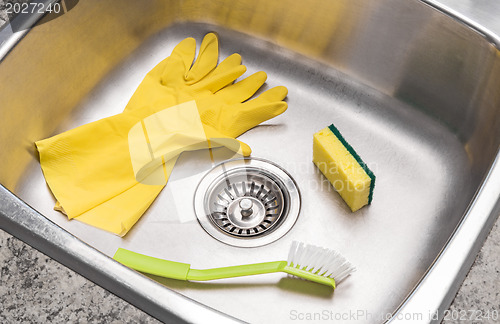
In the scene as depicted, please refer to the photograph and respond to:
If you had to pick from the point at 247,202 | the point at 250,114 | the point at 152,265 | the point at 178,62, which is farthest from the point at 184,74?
the point at 152,265

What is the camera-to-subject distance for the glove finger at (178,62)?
105cm

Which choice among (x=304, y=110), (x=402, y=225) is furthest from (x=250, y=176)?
(x=402, y=225)

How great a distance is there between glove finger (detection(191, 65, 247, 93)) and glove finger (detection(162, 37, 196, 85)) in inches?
1.7

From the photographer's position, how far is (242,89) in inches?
40.9

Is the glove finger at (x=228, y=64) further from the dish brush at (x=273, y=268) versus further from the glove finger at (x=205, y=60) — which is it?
the dish brush at (x=273, y=268)

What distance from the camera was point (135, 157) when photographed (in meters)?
0.96

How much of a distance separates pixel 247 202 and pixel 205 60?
0.30 meters

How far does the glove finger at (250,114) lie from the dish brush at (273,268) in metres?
0.27

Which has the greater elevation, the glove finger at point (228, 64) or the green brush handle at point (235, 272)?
the glove finger at point (228, 64)

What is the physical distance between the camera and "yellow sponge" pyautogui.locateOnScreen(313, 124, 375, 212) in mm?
854

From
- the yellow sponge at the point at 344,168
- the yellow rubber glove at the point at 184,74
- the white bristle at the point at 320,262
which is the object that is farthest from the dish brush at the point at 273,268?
the yellow rubber glove at the point at 184,74

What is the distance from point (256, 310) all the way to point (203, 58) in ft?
1.64

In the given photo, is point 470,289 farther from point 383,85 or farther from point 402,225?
point 383,85

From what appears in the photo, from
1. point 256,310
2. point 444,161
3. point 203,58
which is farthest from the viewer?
point 203,58
